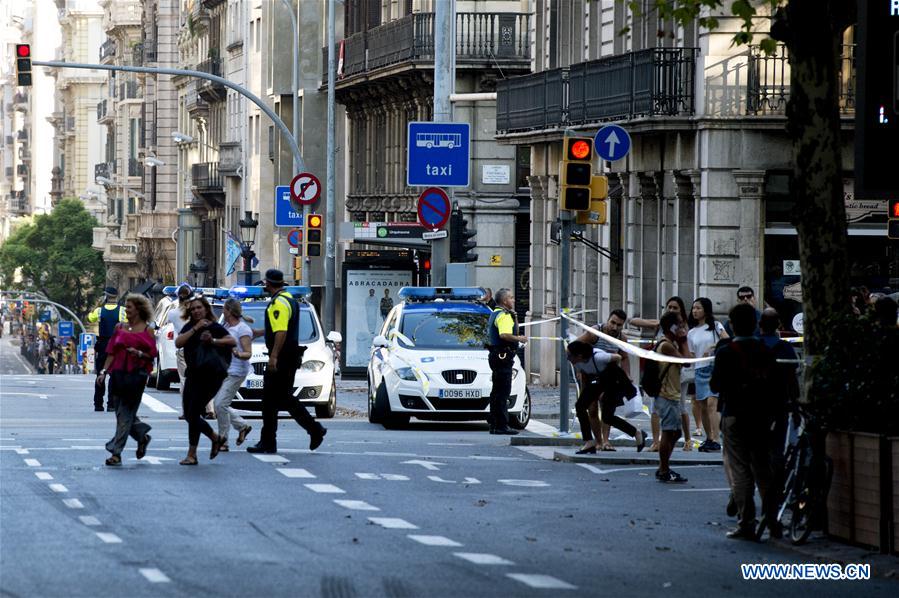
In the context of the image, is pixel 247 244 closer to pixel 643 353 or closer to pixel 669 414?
pixel 643 353

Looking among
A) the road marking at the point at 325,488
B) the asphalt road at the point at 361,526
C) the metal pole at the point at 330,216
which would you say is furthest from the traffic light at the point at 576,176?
the metal pole at the point at 330,216

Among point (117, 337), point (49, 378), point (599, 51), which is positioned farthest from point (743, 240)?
point (49, 378)

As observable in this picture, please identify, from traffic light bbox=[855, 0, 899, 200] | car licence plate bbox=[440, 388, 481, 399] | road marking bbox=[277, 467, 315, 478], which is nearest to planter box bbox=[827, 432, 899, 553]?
traffic light bbox=[855, 0, 899, 200]

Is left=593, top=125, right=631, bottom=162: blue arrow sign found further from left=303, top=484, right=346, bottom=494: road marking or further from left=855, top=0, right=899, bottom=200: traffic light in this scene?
left=855, top=0, right=899, bottom=200: traffic light

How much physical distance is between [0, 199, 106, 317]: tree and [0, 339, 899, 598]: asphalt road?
94972mm

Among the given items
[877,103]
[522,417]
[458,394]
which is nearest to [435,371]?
[458,394]

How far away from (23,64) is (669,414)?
905 inches

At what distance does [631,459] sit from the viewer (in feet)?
71.3

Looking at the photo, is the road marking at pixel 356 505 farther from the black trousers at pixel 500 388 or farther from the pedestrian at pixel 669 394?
the black trousers at pixel 500 388

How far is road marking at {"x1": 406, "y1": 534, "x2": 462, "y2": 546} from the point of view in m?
14.4

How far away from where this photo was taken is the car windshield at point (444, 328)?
2803 centimetres

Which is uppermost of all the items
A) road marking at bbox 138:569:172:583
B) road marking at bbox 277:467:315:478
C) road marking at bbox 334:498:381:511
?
road marking at bbox 138:569:172:583

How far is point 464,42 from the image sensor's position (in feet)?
166

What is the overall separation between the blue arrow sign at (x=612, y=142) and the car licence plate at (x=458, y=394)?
3.34 meters
